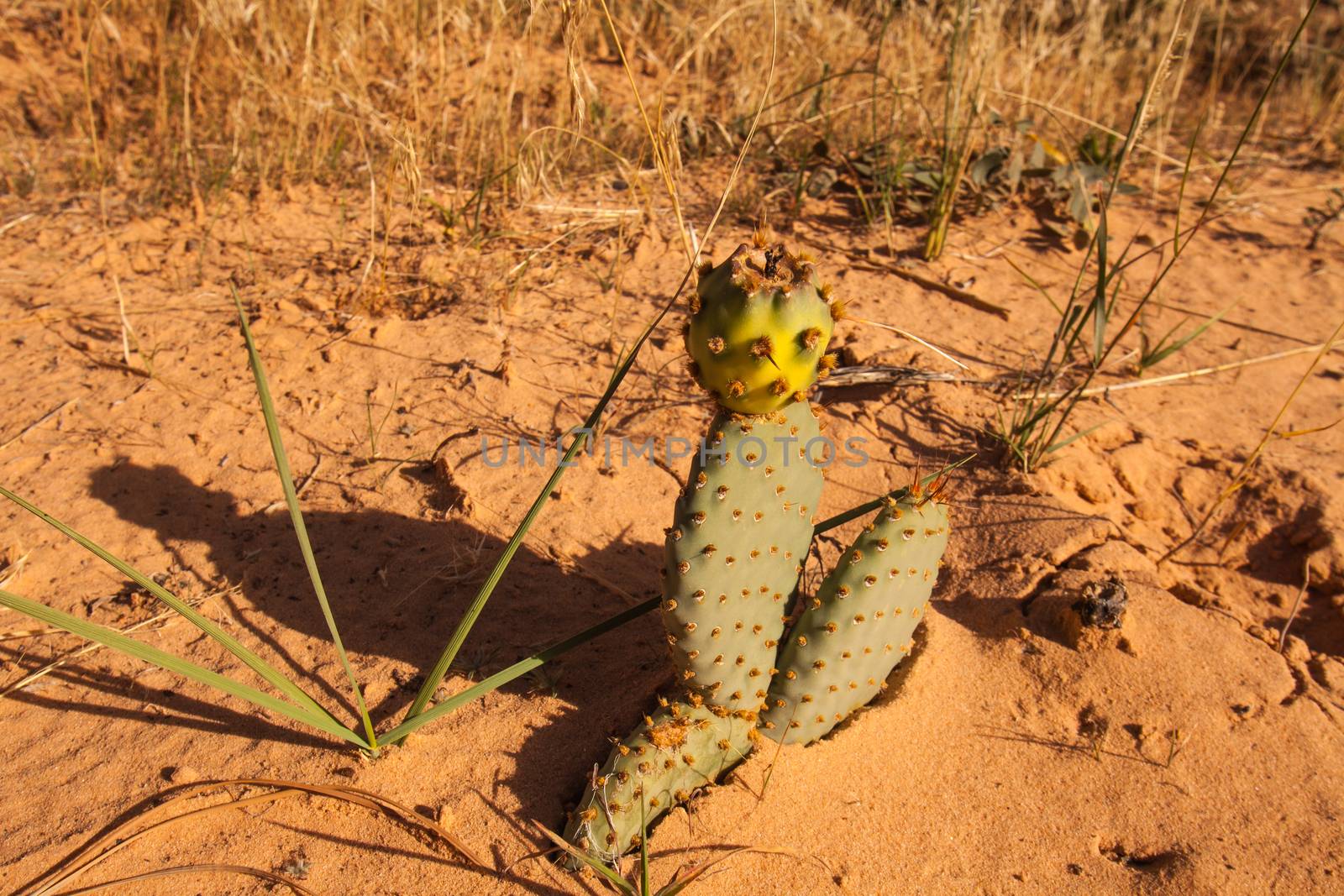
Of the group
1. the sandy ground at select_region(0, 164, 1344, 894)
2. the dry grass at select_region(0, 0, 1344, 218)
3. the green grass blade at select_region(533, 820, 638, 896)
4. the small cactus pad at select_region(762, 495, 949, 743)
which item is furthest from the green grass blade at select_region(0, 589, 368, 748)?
the dry grass at select_region(0, 0, 1344, 218)

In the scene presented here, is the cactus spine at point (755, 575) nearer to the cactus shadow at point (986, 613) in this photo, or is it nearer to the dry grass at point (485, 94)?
the cactus shadow at point (986, 613)

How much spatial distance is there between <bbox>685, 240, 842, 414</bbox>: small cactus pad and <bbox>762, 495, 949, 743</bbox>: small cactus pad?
35 cm

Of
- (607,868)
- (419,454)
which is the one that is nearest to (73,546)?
(419,454)

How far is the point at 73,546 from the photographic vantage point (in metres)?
2.33

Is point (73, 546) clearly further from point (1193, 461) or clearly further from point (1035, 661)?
point (1193, 461)

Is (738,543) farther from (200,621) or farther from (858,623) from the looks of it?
(200,621)

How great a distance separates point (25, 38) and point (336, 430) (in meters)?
3.37

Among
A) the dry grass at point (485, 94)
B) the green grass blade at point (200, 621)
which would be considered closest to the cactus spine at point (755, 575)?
the green grass blade at point (200, 621)

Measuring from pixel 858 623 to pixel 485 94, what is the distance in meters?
2.95

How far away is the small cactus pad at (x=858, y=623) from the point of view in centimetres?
172

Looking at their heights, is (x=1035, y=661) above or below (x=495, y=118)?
below

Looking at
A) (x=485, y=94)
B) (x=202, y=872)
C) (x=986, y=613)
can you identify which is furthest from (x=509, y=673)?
(x=485, y=94)

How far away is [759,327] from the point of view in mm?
1451

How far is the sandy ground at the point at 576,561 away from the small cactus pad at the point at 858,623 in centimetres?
9
